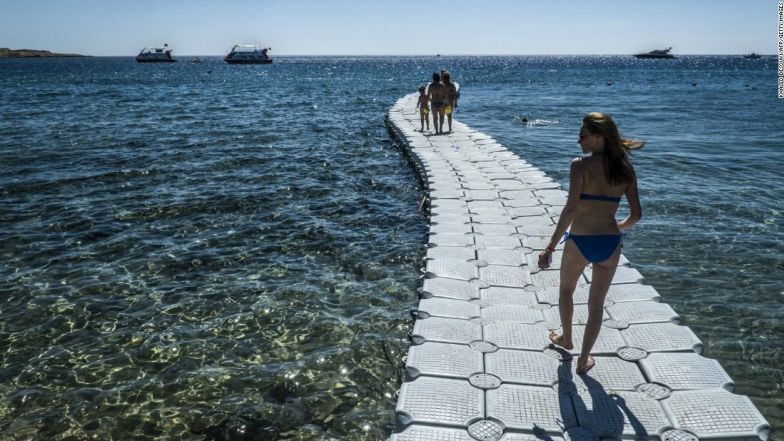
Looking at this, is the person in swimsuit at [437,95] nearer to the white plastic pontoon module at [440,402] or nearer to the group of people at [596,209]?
the group of people at [596,209]

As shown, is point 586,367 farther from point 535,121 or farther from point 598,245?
point 535,121

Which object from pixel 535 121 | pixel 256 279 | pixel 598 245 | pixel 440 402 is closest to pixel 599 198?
pixel 598 245

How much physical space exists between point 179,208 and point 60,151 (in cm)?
961

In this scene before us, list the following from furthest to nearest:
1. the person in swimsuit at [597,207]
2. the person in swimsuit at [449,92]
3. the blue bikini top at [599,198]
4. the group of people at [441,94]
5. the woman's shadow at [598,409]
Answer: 1. the group of people at [441,94]
2. the person in swimsuit at [449,92]
3. the blue bikini top at [599,198]
4. the person in swimsuit at [597,207]
5. the woman's shadow at [598,409]

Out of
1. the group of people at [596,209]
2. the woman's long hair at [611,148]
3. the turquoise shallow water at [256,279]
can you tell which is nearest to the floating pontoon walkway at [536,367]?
the group of people at [596,209]

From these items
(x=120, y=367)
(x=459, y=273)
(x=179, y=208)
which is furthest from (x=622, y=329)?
(x=179, y=208)

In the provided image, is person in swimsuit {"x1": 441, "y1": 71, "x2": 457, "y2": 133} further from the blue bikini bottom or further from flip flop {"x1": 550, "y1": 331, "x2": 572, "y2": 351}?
the blue bikini bottom

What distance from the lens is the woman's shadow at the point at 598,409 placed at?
13.5ft

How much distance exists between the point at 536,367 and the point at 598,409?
73 cm

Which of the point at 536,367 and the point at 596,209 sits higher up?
the point at 596,209

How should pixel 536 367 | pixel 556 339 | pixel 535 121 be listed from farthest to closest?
pixel 535 121, pixel 556 339, pixel 536 367

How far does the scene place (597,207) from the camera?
448 centimetres

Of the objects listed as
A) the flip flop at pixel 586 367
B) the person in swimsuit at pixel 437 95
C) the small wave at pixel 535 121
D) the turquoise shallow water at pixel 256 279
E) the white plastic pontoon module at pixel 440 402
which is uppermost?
the person in swimsuit at pixel 437 95

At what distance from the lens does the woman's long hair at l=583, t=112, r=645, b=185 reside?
4.20 m
